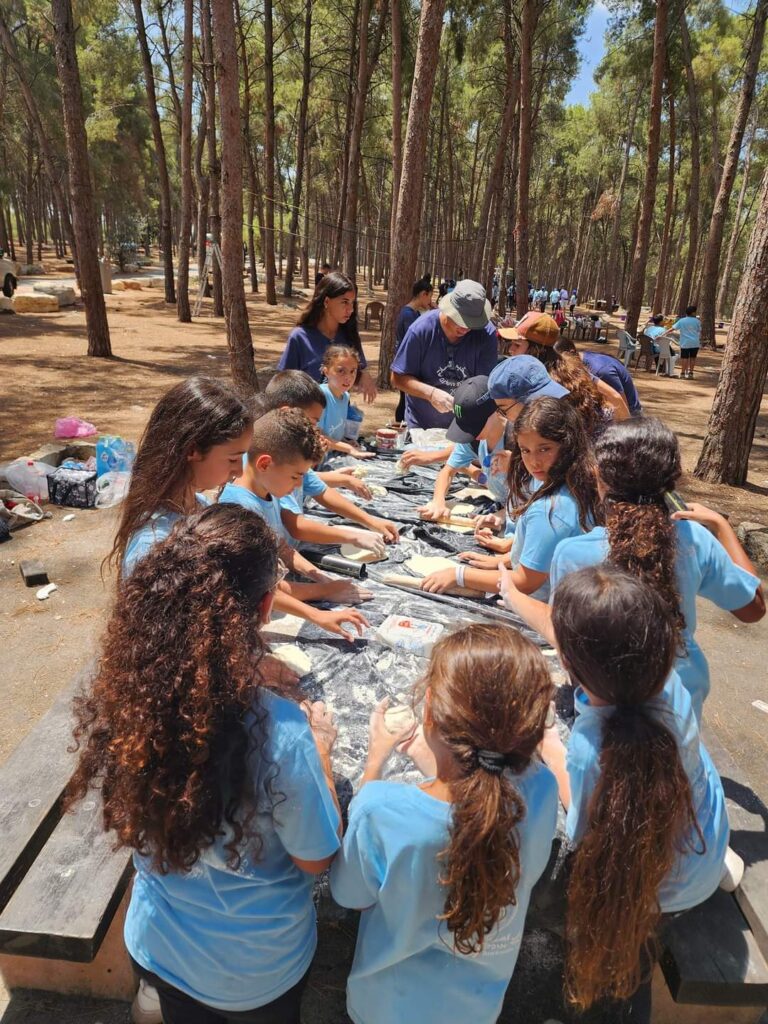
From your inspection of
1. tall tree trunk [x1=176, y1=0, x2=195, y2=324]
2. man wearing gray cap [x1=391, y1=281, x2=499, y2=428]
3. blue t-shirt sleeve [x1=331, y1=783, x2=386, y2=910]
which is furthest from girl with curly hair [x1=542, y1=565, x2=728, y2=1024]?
tall tree trunk [x1=176, y1=0, x2=195, y2=324]

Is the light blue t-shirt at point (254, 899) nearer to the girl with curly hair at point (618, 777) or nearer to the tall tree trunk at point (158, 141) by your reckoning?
the girl with curly hair at point (618, 777)

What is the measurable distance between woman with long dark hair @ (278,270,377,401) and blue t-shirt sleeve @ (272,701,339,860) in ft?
12.3

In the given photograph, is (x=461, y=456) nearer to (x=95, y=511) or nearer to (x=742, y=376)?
(x=95, y=511)

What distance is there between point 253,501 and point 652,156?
13.0 metres

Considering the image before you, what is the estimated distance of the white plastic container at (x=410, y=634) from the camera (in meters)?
2.54

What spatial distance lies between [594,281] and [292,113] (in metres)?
33.1

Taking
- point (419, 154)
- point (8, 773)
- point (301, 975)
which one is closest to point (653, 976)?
point (301, 975)

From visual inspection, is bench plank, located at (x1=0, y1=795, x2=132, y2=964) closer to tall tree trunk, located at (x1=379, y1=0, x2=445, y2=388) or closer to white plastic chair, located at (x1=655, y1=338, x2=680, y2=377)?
tall tree trunk, located at (x1=379, y1=0, x2=445, y2=388)

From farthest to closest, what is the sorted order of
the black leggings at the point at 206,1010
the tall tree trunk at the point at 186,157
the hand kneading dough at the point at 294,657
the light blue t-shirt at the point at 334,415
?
the tall tree trunk at the point at 186,157, the light blue t-shirt at the point at 334,415, the hand kneading dough at the point at 294,657, the black leggings at the point at 206,1010

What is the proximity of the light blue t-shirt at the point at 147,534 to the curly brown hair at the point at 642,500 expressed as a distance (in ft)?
4.32

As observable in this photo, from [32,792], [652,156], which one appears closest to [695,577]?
[32,792]

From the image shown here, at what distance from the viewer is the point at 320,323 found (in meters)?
4.90

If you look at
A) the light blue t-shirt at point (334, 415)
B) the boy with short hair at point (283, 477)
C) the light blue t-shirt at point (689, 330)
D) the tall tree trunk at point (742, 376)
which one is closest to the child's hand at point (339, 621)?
the boy with short hair at point (283, 477)

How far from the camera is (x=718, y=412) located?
6.54 meters
